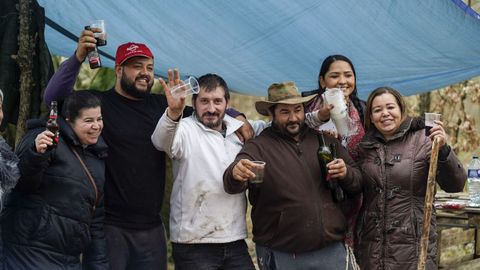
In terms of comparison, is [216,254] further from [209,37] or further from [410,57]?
[410,57]

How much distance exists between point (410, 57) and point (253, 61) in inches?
44.9

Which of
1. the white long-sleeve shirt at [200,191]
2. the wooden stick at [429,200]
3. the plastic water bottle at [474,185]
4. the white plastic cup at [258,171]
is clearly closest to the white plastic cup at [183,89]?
the white long-sleeve shirt at [200,191]

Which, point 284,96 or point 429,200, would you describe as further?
point 284,96

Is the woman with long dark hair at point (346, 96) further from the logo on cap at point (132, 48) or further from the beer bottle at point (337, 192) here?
the logo on cap at point (132, 48)

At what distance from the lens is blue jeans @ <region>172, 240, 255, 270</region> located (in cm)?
348

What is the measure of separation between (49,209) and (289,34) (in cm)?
205

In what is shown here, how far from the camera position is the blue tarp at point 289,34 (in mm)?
4047

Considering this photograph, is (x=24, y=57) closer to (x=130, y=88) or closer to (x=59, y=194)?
(x=130, y=88)

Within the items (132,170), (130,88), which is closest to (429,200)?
(132,170)

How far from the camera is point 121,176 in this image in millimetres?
3543

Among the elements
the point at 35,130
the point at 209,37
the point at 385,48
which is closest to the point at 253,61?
the point at 209,37

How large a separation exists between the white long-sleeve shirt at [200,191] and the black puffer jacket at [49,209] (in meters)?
0.47

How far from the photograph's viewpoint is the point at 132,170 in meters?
3.55

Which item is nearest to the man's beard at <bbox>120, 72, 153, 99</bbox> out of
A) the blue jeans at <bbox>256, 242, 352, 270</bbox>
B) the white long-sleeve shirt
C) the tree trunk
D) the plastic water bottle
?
the white long-sleeve shirt
